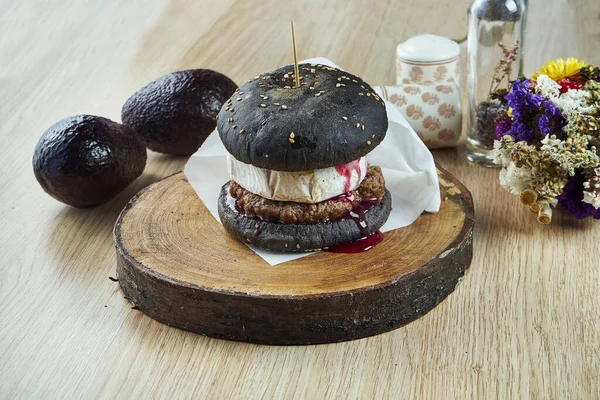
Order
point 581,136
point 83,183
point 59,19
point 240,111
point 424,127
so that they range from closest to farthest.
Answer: point 240,111 < point 581,136 < point 83,183 < point 424,127 < point 59,19

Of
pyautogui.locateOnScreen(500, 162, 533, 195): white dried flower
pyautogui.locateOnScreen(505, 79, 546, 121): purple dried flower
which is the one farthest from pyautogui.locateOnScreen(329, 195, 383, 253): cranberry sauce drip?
pyautogui.locateOnScreen(505, 79, 546, 121): purple dried flower

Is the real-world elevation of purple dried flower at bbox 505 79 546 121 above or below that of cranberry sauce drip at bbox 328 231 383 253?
above

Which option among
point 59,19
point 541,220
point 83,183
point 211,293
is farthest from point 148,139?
point 59,19

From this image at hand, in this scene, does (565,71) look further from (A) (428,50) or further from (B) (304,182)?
(B) (304,182)

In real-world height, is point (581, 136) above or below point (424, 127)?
above

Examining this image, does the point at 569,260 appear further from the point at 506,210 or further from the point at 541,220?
the point at 506,210

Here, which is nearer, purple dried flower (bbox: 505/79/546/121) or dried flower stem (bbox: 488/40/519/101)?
purple dried flower (bbox: 505/79/546/121)

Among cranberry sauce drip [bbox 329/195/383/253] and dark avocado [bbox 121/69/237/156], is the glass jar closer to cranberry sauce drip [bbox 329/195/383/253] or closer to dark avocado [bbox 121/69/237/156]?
cranberry sauce drip [bbox 329/195/383/253]
